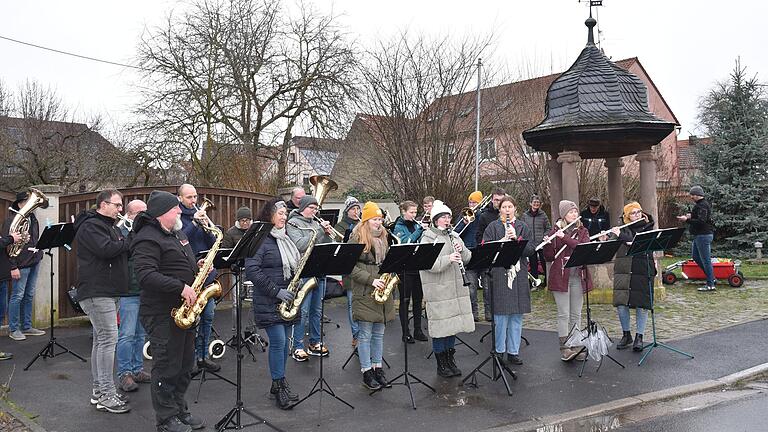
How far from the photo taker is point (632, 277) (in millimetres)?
8461

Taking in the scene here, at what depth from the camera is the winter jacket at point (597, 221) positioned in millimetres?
12859

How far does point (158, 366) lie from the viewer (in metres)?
5.32

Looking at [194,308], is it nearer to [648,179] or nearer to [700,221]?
[648,179]

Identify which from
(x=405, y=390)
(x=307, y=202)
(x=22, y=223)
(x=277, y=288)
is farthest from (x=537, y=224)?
(x=22, y=223)

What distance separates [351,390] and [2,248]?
5114 millimetres

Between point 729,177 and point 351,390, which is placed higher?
point 729,177

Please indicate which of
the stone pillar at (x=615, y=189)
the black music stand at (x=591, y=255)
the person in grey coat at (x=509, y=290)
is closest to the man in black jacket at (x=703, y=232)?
the stone pillar at (x=615, y=189)

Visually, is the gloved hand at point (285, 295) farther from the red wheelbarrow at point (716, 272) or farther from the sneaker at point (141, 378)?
the red wheelbarrow at point (716, 272)

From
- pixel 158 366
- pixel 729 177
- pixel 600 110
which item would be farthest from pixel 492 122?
pixel 158 366

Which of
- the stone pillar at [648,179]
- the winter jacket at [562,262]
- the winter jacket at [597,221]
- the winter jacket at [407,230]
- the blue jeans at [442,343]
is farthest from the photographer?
the winter jacket at [597,221]

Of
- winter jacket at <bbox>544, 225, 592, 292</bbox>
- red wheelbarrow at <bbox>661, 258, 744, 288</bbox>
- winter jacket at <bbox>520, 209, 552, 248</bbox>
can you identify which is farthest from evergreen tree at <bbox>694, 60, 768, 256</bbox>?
winter jacket at <bbox>544, 225, 592, 292</bbox>

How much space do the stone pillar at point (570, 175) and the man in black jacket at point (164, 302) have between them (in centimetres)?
831

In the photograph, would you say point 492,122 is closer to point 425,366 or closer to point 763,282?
point 763,282

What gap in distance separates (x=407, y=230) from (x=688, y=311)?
5665 millimetres
